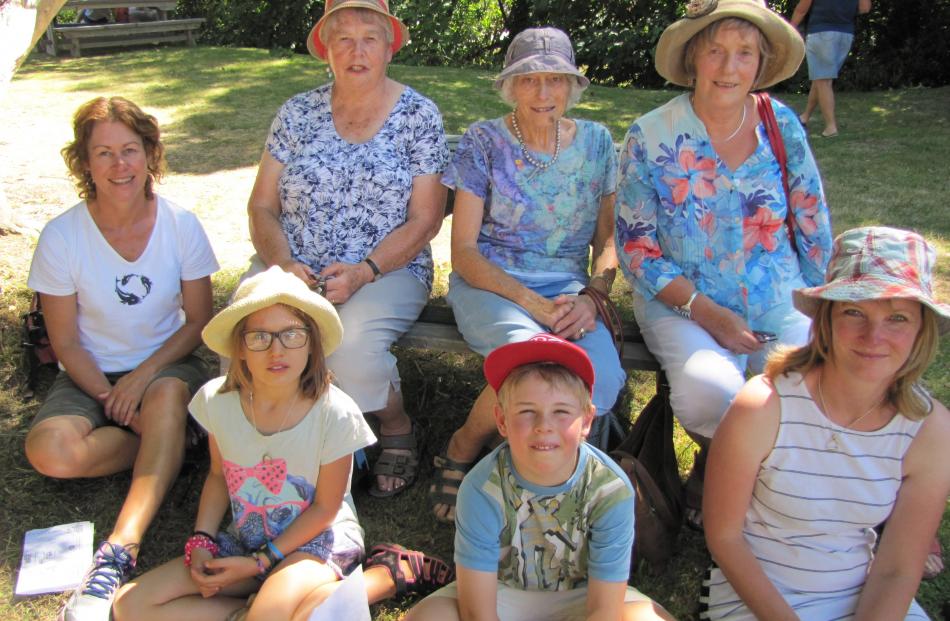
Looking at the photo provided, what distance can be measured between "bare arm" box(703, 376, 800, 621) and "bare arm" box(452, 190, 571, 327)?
888mm

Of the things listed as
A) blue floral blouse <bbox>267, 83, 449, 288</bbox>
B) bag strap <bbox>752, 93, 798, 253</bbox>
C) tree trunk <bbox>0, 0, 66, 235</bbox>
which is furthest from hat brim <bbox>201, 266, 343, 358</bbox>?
tree trunk <bbox>0, 0, 66, 235</bbox>

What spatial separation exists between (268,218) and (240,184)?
294cm

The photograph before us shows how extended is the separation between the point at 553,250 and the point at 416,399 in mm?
1034

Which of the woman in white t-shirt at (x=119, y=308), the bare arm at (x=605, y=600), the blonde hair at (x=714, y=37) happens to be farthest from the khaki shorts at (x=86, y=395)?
the blonde hair at (x=714, y=37)

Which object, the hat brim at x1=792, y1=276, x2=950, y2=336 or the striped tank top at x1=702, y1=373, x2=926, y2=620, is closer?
the hat brim at x1=792, y1=276, x2=950, y2=336

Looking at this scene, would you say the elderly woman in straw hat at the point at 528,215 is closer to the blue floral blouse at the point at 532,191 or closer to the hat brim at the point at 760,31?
the blue floral blouse at the point at 532,191

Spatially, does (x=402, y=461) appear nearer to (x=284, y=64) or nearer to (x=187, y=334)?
(x=187, y=334)

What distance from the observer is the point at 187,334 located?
11.2ft

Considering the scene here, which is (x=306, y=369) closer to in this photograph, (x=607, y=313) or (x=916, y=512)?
(x=607, y=313)

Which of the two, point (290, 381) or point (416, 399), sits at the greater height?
point (290, 381)

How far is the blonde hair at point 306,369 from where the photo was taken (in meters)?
2.69

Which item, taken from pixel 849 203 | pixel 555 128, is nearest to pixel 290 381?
pixel 555 128

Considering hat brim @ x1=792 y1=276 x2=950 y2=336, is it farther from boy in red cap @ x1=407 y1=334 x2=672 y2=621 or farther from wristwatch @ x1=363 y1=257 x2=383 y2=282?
wristwatch @ x1=363 y1=257 x2=383 y2=282

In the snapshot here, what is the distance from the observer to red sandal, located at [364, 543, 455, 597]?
9.15ft
